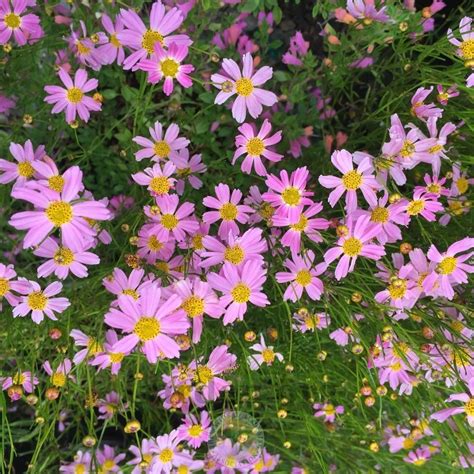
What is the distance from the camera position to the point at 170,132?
1.11 metres

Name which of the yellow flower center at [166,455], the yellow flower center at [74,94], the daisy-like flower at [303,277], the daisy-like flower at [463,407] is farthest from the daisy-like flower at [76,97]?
the daisy-like flower at [463,407]

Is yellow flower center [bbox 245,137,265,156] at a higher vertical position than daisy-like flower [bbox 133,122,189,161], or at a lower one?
lower

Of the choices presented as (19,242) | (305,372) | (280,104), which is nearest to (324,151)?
(280,104)

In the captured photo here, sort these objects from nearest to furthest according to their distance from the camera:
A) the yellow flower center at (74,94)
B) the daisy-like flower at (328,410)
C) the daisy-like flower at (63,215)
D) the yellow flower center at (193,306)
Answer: the daisy-like flower at (63,215)
the yellow flower center at (193,306)
the yellow flower center at (74,94)
the daisy-like flower at (328,410)

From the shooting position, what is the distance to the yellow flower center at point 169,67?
3.33 feet

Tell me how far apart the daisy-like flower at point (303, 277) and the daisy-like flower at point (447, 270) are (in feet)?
0.65

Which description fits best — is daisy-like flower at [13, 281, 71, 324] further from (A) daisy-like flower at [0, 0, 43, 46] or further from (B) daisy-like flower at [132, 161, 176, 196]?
(A) daisy-like flower at [0, 0, 43, 46]

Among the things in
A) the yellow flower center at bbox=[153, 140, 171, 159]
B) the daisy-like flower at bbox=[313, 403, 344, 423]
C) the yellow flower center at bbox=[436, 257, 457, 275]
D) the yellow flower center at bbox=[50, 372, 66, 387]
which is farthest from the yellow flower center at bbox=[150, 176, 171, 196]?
the daisy-like flower at bbox=[313, 403, 344, 423]

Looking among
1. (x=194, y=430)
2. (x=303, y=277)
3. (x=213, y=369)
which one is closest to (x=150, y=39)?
(x=303, y=277)

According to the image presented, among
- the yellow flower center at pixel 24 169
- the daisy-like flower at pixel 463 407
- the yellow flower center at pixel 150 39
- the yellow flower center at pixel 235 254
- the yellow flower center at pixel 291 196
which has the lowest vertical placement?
the daisy-like flower at pixel 463 407

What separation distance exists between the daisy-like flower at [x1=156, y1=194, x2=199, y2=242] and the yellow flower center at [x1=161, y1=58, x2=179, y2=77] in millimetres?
252

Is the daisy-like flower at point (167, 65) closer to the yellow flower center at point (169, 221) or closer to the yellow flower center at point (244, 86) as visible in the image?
the yellow flower center at point (244, 86)

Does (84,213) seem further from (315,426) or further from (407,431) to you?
(407,431)

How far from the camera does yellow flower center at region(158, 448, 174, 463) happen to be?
3.96 ft
